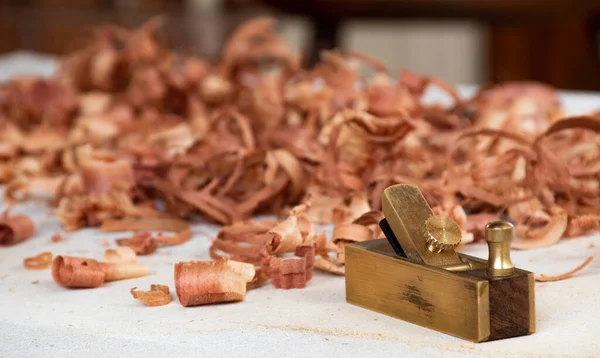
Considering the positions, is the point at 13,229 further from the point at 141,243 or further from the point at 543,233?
the point at 543,233

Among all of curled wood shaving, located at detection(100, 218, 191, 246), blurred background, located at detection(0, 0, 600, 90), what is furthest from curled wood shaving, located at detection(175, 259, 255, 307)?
blurred background, located at detection(0, 0, 600, 90)

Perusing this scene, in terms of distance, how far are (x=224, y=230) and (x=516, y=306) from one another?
1.21 ft

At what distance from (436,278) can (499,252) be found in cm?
5

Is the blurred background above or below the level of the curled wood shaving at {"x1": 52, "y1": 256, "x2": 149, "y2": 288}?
above

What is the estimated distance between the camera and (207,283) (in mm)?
710

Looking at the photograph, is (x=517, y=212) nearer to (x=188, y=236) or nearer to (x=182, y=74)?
(x=188, y=236)

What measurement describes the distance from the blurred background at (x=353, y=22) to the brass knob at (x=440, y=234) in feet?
4.58

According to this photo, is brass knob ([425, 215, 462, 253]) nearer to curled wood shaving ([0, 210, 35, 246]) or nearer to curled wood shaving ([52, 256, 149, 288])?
curled wood shaving ([52, 256, 149, 288])

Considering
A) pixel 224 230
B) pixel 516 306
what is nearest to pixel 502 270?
pixel 516 306

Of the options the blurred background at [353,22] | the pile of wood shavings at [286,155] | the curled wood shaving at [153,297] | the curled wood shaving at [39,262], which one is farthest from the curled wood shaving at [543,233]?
the blurred background at [353,22]

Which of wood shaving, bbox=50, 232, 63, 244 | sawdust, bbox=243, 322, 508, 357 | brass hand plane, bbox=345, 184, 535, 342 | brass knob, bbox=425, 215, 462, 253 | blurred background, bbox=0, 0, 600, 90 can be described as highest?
blurred background, bbox=0, 0, 600, 90

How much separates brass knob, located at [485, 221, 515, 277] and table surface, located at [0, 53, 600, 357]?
50mm

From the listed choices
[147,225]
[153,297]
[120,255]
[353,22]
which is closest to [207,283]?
[153,297]

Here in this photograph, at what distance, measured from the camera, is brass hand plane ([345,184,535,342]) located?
23.5 inches
